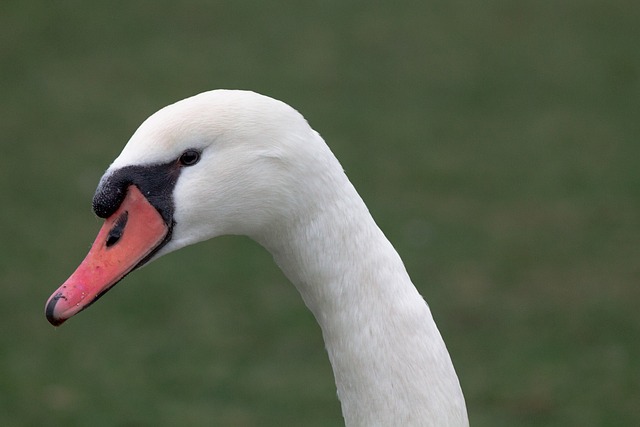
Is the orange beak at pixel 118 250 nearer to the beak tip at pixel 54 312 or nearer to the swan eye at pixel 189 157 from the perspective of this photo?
the beak tip at pixel 54 312

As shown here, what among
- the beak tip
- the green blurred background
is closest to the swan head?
the beak tip

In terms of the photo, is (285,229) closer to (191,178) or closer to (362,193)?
(191,178)

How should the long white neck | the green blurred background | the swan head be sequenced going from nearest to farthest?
the swan head
the long white neck
the green blurred background

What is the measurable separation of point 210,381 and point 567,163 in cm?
319

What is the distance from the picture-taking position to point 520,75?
8.41m

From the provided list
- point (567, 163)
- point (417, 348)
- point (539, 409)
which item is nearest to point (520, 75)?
point (567, 163)

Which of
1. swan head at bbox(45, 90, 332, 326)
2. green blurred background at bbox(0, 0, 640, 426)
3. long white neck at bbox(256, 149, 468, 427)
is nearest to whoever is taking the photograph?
swan head at bbox(45, 90, 332, 326)

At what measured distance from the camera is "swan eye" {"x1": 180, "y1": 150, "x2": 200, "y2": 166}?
6.83 ft

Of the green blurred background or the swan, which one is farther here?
the green blurred background

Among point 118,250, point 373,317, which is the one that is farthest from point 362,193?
point 118,250

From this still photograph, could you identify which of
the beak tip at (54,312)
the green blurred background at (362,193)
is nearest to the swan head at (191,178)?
the beak tip at (54,312)

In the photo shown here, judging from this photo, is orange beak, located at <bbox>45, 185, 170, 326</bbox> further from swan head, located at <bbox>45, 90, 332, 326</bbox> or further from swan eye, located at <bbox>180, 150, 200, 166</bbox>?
swan eye, located at <bbox>180, 150, 200, 166</bbox>

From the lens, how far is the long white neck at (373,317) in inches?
85.5

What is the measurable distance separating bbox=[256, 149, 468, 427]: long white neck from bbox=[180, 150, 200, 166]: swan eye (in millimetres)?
229
